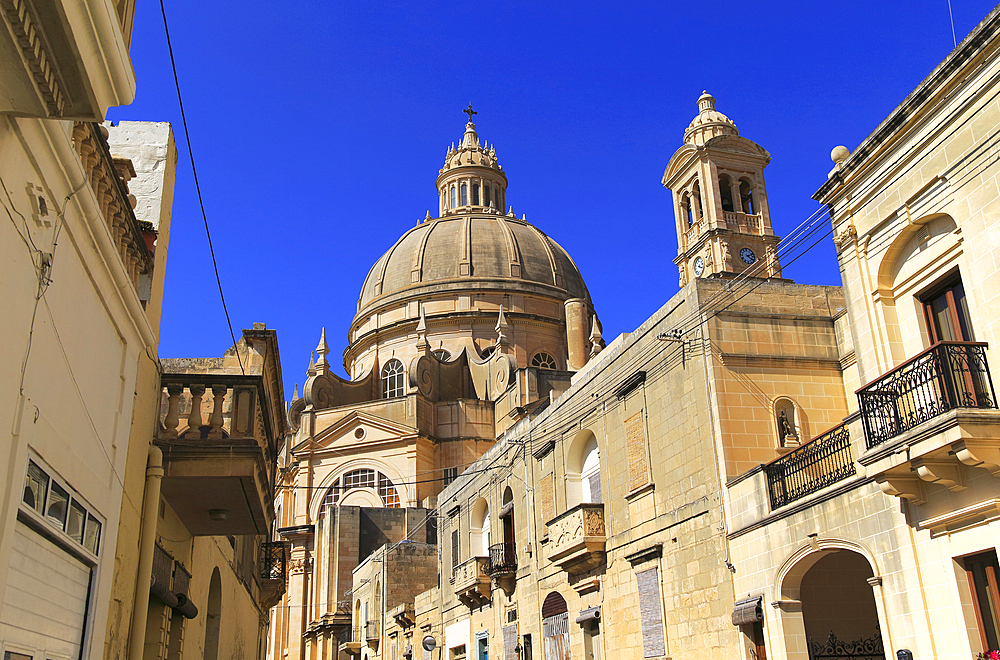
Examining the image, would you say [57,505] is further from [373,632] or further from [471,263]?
[471,263]

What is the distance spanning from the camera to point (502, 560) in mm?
24016

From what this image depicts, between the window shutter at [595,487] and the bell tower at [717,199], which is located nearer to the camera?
the window shutter at [595,487]

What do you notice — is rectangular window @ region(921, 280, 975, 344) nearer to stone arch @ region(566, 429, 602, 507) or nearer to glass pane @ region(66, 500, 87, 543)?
glass pane @ region(66, 500, 87, 543)

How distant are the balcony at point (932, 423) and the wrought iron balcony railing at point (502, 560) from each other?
14219 millimetres

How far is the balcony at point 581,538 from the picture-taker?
19062 millimetres

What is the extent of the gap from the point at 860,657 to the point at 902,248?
21.4 feet

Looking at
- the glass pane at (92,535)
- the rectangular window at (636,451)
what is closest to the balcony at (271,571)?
the rectangular window at (636,451)

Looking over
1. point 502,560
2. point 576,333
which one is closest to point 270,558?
point 502,560

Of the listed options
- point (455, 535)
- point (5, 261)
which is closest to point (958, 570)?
point (5, 261)

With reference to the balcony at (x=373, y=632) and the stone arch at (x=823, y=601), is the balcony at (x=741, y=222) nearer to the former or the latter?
the stone arch at (x=823, y=601)

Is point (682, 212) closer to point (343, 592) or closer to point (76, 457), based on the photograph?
point (343, 592)

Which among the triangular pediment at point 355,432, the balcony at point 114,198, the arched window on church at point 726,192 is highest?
the arched window on church at point 726,192

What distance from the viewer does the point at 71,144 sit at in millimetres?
6871

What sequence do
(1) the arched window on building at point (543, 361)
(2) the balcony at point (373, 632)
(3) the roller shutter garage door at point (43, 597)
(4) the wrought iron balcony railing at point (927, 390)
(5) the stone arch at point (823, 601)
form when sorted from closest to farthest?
1. (3) the roller shutter garage door at point (43, 597)
2. (4) the wrought iron balcony railing at point (927, 390)
3. (5) the stone arch at point (823, 601)
4. (2) the balcony at point (373, 632)
5. (1) the arched window on building at point (543, 361)
